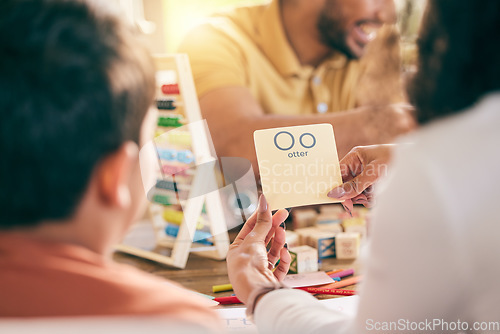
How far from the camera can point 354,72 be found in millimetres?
1765

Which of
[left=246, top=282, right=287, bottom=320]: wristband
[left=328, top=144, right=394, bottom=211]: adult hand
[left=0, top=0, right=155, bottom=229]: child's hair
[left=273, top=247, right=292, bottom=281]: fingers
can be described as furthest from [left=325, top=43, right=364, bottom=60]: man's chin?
[left=0, top=0, right=155, bottom=229]: child's hair

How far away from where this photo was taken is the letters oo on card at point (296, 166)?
2.43 feet

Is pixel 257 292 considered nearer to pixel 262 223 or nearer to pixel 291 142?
pixel 262 223

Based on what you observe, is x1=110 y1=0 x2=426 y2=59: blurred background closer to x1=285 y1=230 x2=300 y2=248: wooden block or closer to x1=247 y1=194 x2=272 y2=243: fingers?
x1=285 y1=230 x2=300 y2=248: wooden block

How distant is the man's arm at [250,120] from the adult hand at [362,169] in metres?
0.22

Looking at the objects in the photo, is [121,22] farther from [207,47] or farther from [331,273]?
[207,47]

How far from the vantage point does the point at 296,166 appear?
745 mm

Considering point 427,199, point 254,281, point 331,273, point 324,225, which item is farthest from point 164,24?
point 427,199

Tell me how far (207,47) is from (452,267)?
1.33 meters

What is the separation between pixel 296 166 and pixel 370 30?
3.96 ft

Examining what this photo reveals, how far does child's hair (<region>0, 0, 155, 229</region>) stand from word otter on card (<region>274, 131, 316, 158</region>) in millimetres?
373

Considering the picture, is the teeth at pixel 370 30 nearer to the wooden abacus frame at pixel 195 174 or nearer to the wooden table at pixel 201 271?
the wooden abacus frame at pixel 195 174

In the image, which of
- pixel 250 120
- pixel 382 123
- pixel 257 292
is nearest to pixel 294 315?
pixel 257 292

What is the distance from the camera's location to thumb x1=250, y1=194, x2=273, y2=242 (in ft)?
2.19
